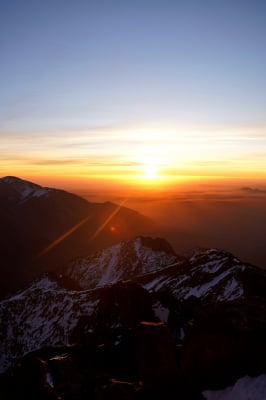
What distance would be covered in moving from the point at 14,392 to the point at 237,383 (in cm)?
1980

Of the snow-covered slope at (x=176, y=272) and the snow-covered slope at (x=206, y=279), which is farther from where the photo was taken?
the snow-covered slope at (x=176, y=272)

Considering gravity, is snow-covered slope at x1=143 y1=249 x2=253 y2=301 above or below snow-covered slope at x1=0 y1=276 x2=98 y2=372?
above

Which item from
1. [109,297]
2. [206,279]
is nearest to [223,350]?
[109,297]

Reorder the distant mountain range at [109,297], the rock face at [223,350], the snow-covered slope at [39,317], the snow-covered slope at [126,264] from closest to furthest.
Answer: the rock face at [223,350]
the distant mountain range at [109,297]
the snow-covered slope at [39,317]
the snow-covered slope at [126,264]

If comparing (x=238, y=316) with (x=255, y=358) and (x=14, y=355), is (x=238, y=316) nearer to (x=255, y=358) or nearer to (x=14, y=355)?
(x=255, y=358)

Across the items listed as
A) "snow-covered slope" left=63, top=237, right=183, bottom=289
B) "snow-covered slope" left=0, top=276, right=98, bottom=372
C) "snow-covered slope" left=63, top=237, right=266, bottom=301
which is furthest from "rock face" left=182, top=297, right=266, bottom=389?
"snow-covered slope" left=63, top=237, right=183, bottom=289

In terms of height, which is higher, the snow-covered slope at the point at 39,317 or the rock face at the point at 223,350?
the rock face at the point at 223,350

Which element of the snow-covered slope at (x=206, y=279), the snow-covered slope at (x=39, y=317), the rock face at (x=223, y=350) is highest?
the rock face at (x=223, y=350)

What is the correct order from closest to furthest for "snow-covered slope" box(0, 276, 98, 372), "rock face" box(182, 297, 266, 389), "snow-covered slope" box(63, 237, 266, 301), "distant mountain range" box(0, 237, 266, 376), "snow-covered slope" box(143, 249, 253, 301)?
"rock face" box(182, 297, 266, 389)
"distant mountain range" box(0, 237, 266, 376)
"snow-covered slope" box(143, 249, 253, 301)
"snow-covered slope" box(63, 237, 266, 301)
"snow-covered slope" box(0, 276, 98, 372)

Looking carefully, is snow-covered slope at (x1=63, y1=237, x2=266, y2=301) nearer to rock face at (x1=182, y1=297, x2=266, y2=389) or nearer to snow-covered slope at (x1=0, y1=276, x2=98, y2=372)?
snow-covered slope at (x1=0, y1=276, x2=98, y2=372)

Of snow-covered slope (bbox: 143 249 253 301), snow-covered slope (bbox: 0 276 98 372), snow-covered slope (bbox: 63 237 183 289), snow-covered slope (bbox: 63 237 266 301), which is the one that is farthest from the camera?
snow-covered slope (bbox: 63 237 183 289)

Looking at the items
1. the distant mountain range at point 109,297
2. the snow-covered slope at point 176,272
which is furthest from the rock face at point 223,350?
the snow-covered slope at point 176,272

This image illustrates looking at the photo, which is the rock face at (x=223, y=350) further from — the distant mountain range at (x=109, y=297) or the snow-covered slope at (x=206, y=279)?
the snow-covered slope at (x=206, y=279)

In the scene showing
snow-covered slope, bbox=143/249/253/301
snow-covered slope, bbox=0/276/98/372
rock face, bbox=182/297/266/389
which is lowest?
snow-covered slope, bbox=0/276/98/372
